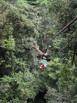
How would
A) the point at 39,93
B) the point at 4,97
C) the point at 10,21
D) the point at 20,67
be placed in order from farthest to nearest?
the point at 39,93
the point at 20,67
the point at 10,21
the point at 4,97

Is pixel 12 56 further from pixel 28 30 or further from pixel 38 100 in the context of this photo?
pixel 38 100

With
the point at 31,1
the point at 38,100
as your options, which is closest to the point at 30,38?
the point at 38,100

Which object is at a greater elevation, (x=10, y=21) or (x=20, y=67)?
(x=10, y=21)

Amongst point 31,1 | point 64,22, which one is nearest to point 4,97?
point 64,22

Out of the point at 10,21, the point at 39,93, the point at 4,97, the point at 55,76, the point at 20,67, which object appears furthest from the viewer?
the point at 39,93

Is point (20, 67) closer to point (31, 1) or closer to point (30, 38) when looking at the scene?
point (30, 38)

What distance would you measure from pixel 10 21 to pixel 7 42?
905mm

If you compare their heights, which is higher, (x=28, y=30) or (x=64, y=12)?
(x=64, y=12)

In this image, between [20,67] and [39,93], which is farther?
[39,93]

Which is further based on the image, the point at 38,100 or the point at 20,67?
the point at 38,100

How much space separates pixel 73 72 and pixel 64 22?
4.98 ft

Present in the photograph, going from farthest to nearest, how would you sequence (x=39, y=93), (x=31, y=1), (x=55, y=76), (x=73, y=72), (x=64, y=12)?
(x=31, y=1), (x=39, y=93), (x=55, y=76), (x=64, y=12), (x=73, y=72)

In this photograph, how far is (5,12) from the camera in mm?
11711

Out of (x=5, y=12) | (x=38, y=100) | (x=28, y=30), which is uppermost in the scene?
(x=5, y=12)
